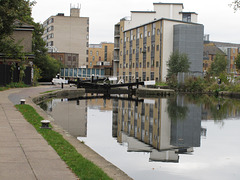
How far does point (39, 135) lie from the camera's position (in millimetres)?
8719

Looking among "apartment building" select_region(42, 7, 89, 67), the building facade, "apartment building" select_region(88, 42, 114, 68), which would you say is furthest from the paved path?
"apartment building" select_region(88, 42, 114, 68)

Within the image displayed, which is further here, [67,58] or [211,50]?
[211,50]

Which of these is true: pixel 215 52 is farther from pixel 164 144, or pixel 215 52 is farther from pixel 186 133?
pixel 164 144

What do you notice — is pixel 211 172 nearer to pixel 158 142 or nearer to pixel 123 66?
pixel 158 142

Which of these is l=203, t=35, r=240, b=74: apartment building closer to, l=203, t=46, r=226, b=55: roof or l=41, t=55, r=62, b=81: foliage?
l=203, t=46, r=226, b=55: roof

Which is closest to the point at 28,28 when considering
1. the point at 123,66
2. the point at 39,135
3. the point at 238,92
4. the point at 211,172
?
the point at 238,92

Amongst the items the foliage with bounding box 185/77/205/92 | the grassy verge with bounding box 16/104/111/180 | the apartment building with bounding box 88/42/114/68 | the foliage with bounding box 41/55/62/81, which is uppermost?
the apartment building with bounding box 88/42/114/68

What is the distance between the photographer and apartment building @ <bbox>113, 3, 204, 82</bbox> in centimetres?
6062

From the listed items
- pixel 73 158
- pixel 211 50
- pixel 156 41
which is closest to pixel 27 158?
pixel 73 158

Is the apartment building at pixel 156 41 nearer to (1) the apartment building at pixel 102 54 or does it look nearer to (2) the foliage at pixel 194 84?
(2) the foliage at pixel 194 84

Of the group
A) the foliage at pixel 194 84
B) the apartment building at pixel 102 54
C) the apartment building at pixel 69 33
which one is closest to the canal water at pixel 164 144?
the foliage at pixel 194 84

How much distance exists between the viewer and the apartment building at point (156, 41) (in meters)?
60.6

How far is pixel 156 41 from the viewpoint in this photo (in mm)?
63594

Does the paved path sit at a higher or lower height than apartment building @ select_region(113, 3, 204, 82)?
lower
